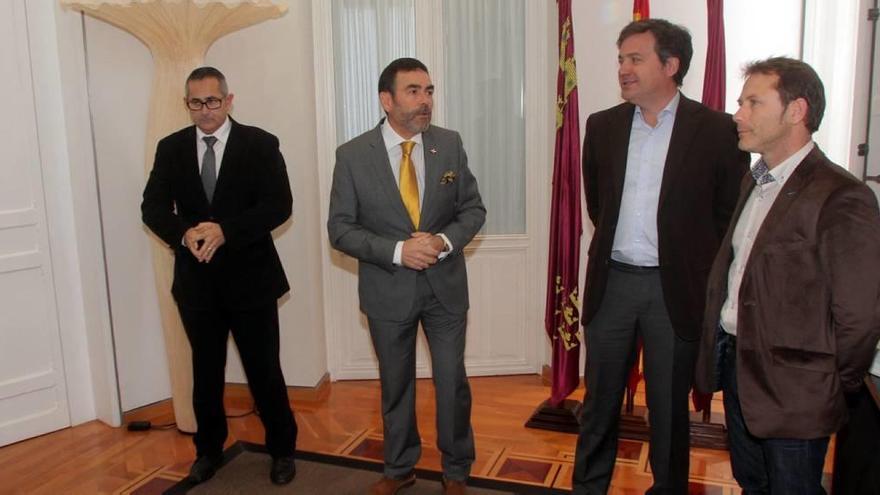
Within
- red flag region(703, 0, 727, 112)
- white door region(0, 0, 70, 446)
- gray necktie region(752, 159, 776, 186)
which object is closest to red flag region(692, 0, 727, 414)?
A: red flag region(703, 0, 727, 112)

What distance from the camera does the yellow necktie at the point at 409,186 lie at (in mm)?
2668

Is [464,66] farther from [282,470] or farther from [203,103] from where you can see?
[282,470]

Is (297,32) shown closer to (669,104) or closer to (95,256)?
(95,256)

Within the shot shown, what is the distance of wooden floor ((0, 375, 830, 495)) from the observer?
3.07m

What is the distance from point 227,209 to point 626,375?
1.69m

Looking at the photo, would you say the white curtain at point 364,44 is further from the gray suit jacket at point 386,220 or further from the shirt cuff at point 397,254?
the shirt cuff at point 397,254

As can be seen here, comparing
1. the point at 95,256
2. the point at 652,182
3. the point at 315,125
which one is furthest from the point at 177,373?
the point at 652,182

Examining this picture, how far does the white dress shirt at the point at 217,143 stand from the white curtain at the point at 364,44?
1.34 m

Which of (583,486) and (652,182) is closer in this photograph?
(652,182)

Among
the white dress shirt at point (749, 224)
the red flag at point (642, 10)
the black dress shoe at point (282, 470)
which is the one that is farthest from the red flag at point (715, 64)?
the black dress shoe at point (282, 470)

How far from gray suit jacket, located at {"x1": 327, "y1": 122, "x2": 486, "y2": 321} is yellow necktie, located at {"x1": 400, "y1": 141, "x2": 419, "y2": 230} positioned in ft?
0.09

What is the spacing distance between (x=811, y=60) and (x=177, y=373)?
12.2 feet

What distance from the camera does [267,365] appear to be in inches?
116

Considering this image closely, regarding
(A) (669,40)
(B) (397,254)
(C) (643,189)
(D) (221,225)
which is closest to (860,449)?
(C) (643,189)
